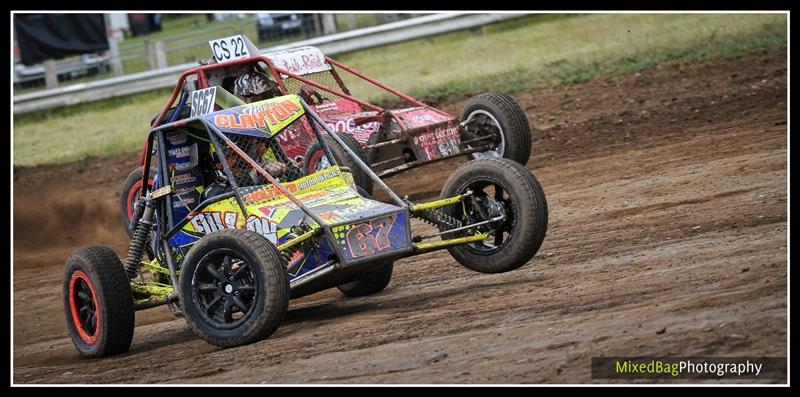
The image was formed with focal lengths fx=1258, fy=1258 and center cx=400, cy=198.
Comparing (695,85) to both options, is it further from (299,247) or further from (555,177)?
(299,247)

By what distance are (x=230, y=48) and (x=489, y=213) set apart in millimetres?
4781

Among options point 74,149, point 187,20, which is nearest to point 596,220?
point 74,149

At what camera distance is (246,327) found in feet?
23.7

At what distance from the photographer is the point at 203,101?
8.70m

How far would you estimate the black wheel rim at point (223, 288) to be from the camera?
7301 millimetres

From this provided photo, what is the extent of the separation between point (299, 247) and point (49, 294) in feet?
15.1

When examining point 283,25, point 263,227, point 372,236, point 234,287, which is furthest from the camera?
point 283,25

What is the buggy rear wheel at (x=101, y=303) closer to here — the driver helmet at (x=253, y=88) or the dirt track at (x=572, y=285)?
the dirt track at (x=572, y=285)

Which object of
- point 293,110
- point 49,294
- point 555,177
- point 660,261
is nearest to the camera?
point 660,261

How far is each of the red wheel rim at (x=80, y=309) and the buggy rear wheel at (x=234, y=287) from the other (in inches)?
35.8

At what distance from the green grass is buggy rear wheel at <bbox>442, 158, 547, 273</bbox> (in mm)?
9301

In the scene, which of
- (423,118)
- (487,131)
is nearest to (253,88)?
(423,118)

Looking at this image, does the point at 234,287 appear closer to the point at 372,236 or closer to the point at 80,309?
the point at 372,236

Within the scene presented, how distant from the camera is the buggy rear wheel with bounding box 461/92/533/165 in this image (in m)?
12.2
